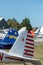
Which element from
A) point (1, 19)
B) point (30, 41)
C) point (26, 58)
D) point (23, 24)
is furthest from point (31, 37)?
point (23, 24)

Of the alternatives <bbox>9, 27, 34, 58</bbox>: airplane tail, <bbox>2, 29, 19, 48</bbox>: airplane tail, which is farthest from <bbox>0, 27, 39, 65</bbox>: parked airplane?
<bbox>2, 29, 19, 48</bbox>: airplane tail

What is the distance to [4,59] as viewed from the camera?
32.4ft

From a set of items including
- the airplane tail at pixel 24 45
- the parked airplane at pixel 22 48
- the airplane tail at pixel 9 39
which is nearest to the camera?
the parked airplane at pixel 22 48

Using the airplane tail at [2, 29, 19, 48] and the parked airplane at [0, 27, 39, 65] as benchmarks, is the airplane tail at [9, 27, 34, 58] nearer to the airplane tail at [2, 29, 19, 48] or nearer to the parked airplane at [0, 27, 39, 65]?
the parked airplane at [0, 27, 39, 65]

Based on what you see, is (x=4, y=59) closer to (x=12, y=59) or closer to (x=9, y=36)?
(x=12, y=59)

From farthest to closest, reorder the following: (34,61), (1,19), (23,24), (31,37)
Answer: (23,24)
(1,19)
(31,37)
(34,61)

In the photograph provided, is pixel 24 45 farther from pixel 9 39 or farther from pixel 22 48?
pixel 9 39

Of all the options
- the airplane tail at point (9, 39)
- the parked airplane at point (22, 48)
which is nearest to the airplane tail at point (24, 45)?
the parked airplane at point (22, 48)

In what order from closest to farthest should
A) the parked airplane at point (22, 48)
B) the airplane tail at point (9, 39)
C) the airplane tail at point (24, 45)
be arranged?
1. the parked airplane at point (22, 48)
2. the airplane tail at point (24, 45)
3. the airplane tail at point (9, 39)

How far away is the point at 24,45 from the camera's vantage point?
405 inches

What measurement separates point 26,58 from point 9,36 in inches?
398

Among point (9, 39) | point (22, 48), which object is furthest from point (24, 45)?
point (9, 39)

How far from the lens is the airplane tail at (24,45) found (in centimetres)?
1016

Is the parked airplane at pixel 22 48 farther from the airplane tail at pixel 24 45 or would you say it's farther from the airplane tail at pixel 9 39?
the airplane tail at pixel 9 39
